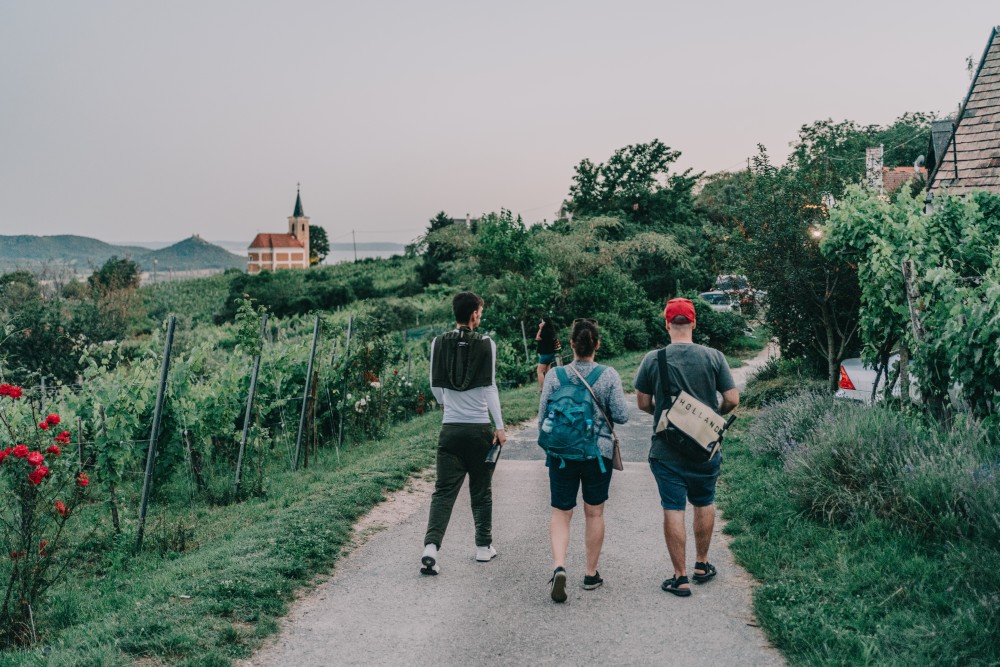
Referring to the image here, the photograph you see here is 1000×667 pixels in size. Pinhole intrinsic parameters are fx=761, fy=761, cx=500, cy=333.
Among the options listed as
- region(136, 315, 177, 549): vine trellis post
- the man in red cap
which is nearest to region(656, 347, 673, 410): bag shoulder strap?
the man in red cap

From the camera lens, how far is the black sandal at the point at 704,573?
5305 mm

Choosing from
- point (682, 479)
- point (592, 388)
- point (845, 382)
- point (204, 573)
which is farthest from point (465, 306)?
point (845, 382)

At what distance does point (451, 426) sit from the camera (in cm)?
554

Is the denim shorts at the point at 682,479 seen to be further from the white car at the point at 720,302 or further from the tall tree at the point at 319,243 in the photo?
the tall tree at the point at 319,243

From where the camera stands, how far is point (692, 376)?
4.99m

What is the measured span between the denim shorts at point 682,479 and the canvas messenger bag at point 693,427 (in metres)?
0.10

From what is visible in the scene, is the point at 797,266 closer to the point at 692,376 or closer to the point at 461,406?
the point at 692,376

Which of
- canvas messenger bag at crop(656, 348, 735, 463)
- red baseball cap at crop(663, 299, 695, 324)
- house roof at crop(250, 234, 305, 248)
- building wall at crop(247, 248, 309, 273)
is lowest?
canvas messenger bag at crop(656, 348, 735, 463)

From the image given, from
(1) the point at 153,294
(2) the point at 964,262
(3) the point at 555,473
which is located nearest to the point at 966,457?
(3) the point at 555,473

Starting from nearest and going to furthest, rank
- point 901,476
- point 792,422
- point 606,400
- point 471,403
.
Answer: point 606,400 < point 471,403 < point 901,476 < point 792,422

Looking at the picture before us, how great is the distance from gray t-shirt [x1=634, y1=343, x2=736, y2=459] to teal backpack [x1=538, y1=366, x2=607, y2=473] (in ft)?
1.30

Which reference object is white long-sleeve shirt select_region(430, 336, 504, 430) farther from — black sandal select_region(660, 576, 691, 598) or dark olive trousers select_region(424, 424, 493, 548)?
black sandal select_region(660, 576, 691, 598)

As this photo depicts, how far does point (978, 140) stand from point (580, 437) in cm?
1063

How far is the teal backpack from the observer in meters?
4.83
